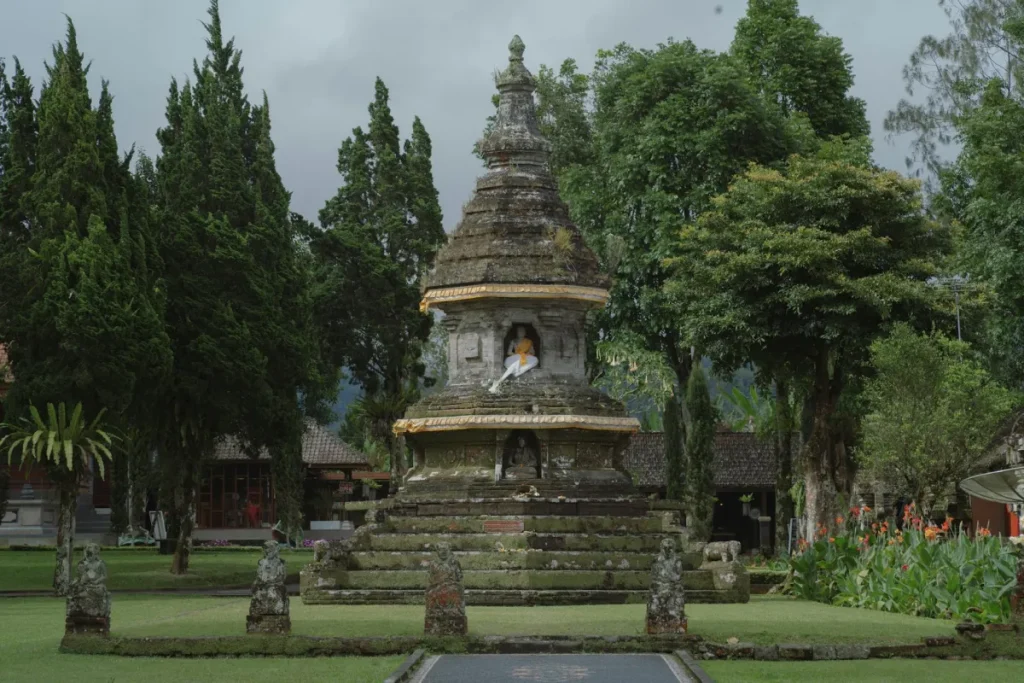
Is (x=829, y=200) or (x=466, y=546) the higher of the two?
(x=829, y=200)

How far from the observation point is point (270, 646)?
677 inches

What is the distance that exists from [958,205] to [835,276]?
36.2 feet

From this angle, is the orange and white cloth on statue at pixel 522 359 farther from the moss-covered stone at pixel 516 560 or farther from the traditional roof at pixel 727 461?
the traditional roof at pixel 727 461

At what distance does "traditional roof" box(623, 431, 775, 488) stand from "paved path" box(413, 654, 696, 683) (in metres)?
32.1

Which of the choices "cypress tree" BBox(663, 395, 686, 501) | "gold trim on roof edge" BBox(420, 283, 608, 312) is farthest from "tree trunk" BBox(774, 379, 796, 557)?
"gold trim on roof edge" BBox(420, 283, 608, 312)

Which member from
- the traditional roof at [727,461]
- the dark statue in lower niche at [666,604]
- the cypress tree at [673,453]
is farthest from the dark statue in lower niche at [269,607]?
the traditional roof at [727,461]

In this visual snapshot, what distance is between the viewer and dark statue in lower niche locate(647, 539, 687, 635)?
709 inches

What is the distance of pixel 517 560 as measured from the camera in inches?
1007

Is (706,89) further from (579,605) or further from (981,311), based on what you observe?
(579,605)

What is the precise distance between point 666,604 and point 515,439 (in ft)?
36.0

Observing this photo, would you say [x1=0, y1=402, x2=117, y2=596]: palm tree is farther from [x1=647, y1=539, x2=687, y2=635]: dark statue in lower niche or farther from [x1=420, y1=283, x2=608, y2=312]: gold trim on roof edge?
[x1=647, y1=539, x2=687, y2=635]: dark statue in lower niche

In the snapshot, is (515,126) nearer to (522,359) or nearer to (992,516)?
(522,359)

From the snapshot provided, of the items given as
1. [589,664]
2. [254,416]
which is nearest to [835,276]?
[254,416]

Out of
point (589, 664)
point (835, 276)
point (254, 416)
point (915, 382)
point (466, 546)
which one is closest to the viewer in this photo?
point (589, 664)
